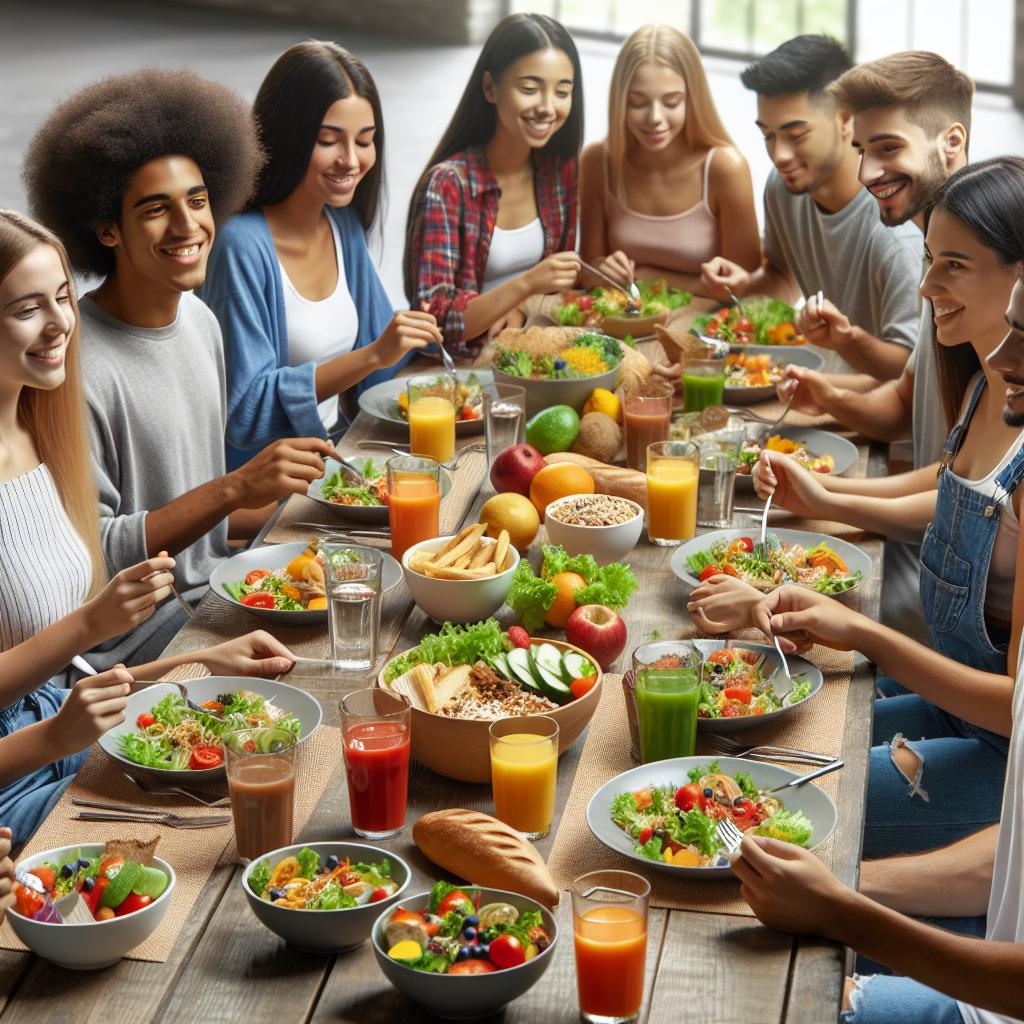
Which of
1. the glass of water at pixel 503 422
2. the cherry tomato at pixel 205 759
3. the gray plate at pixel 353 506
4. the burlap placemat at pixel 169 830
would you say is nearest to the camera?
the burlap placemat at pixel 169 830

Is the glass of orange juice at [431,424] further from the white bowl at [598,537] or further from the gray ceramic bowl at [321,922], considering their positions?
the gray ceramic bowl at [321,922]

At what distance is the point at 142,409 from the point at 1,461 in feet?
1.91

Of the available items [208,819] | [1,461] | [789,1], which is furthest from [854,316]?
[789,1]

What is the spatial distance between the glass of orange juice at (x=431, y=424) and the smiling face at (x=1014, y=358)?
4.53ft

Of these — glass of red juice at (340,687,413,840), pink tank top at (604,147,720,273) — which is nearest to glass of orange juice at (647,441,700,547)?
glass of red juice at (340,687,413,840)

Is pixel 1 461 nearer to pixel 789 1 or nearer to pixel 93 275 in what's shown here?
pixel 93 275

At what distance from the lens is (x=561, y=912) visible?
169 cm

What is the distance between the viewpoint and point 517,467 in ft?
9.30

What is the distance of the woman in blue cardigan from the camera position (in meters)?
3.45

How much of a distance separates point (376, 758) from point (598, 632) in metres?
0.53

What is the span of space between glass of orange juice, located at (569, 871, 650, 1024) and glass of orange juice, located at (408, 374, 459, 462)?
1.66 meters

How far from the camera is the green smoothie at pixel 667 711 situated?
1.95 metres

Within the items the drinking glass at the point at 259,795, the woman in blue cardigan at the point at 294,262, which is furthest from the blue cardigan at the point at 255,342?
the drinking glass at the point at 259,795

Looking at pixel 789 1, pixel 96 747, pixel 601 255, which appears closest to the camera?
pixel 96 747
